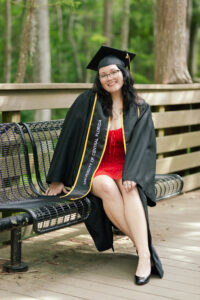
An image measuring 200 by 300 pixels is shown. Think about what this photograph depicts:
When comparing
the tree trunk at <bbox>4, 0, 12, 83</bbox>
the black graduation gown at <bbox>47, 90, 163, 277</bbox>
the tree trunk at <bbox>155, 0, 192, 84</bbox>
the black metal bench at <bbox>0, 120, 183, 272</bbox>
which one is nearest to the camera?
the black metal bench at <bbox>0, 120, 183, 272</bbox>

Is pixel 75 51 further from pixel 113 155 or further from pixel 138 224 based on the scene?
pixel 138 224

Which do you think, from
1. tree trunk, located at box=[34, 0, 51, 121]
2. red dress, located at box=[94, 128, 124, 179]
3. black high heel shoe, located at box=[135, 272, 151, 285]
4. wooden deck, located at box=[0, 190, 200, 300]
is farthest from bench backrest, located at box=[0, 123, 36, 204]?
tree trunk, located at box=[34, 0, 51, 121]

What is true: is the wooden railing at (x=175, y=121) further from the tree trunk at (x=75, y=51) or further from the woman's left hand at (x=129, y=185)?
the tree trunk at (x=75, y=51)

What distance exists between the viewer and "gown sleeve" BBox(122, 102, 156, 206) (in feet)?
13.2

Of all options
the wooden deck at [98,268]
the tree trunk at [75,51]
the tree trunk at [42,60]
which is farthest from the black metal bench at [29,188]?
the tree trunk at [75,51]

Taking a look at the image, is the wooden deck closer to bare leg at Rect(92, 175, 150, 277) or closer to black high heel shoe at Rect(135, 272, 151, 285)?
black high heel shoe at Rect(135, 272, 151, 285)

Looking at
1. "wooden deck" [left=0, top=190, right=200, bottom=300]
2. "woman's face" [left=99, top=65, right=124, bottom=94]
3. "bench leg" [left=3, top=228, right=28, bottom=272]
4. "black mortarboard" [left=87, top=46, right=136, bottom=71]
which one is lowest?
"wooden deck" [left=0, top=190, right=200, bottom=300]

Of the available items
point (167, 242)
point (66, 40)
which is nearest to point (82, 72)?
point (66, 40)

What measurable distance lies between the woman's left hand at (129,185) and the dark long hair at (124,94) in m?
0.61

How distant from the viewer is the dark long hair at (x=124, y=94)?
14.2ft

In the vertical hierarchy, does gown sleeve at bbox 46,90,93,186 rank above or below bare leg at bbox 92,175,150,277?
above

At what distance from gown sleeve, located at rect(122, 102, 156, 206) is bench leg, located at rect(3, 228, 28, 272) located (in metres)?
0.86

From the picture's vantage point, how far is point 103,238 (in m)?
4.26

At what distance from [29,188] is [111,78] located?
3.71ft
